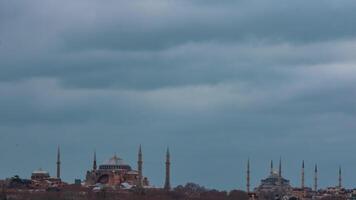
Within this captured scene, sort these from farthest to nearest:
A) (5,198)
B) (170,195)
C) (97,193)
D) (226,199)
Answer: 1. (226,199)
2. (170,195)
3. (97,193)
4. (5,198)

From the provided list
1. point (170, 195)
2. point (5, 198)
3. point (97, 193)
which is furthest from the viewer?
point (170, 195)

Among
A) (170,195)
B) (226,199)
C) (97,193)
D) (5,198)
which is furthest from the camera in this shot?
(226,199)

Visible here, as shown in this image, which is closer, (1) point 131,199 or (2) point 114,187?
(1) point 131,199

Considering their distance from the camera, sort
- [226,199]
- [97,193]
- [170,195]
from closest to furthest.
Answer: [97,193] < [170,195] < [226,199]

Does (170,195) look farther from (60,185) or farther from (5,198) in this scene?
(5,198)

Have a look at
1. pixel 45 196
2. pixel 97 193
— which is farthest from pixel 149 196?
pixel 45 196

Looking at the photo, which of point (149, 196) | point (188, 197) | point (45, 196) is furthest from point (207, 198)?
point (45, 196)

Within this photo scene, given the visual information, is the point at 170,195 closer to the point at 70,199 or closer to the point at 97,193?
the point at 97,193

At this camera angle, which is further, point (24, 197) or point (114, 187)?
point (114, 187)
